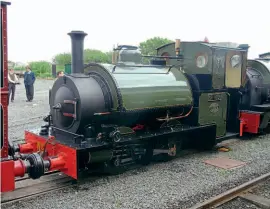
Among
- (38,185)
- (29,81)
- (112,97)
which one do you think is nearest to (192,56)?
(112,97)

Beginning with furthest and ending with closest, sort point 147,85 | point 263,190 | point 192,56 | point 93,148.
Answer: point 192,56 → point 147,85 → point 263,190 → point 93,148

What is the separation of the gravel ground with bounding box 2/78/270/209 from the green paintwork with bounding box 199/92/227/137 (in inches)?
27.8

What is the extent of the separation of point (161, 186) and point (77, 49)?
273cm

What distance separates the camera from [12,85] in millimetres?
14945

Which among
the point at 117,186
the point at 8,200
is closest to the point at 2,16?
the point at 8,200

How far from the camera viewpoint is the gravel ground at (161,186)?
181 inches

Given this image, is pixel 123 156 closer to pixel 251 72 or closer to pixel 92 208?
pixel 92 208

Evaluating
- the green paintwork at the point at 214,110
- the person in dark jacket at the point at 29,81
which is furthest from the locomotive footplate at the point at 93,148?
the person in dark jacket at the point at 29,81

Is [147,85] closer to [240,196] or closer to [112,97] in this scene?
[112,97]

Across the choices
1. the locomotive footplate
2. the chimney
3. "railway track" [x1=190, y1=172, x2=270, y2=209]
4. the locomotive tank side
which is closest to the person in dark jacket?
the locomotive footplate

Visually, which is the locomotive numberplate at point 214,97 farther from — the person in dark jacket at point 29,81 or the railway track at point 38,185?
the person in dark jacket at point 29,81

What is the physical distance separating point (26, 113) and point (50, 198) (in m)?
8.42

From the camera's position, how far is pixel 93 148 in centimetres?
512

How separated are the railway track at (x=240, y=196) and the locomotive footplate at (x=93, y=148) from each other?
5.50 feet
